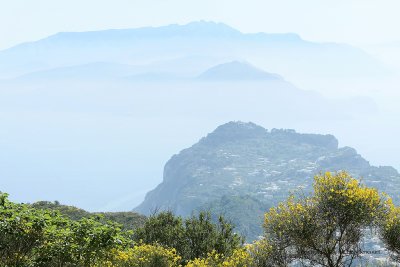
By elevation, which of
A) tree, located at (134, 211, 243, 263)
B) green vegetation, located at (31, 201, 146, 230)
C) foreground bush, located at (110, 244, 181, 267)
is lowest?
green vegetation, located at (31, 201, 146, 230)

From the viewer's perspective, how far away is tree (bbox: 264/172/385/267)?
24.2 metres

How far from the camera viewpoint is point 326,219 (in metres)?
24.8

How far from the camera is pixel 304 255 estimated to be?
25.2 m

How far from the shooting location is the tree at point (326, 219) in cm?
2422

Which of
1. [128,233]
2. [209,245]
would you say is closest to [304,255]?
[128,233]

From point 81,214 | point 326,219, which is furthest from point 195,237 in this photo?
point 81,214

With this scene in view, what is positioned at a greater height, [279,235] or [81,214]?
[279,235]

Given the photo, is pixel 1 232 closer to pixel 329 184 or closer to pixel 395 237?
pixel 329 184

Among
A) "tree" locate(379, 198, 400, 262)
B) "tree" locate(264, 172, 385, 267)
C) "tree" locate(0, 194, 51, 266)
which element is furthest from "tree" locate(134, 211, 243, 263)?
"tree" locate(0, 194, 51, 266)

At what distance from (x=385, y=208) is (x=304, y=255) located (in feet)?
15.9

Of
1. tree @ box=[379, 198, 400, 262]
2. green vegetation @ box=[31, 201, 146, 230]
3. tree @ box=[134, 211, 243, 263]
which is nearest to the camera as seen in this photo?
tree @ box=[379, 198, 400, 262]

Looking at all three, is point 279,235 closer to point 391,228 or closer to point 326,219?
point 326,219

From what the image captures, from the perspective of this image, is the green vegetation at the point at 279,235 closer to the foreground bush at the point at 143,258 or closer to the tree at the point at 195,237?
the foreground bush at the point at 143,258

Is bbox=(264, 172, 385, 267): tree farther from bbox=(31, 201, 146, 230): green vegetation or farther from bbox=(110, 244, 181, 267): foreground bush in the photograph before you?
bbox=(31, 201, 146, 230): green vegetation
